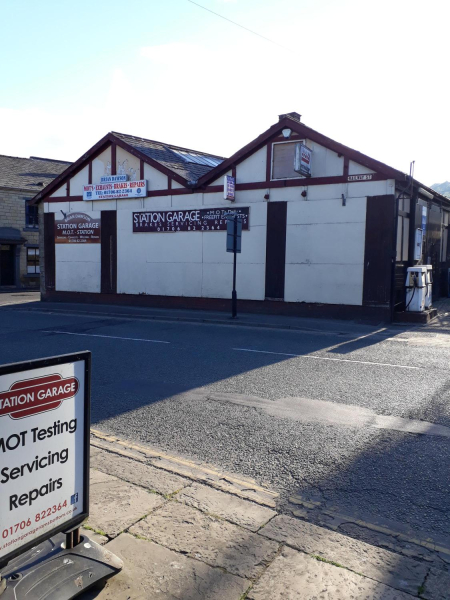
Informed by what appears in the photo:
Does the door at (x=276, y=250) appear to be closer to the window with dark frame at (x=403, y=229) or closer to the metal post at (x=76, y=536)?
the window with dark frame at (x=403, y=229)

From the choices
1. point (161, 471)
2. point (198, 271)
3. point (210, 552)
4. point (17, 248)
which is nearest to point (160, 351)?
point (161, 471)

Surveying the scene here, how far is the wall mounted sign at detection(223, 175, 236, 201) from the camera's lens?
18.0m

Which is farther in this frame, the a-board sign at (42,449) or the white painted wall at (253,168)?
the white painted wall at (253,168)

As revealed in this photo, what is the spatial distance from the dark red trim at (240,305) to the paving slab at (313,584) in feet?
44.0

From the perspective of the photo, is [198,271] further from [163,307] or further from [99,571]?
[99,571]

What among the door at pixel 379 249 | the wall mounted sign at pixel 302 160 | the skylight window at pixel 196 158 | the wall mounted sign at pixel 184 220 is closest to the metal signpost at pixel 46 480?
the door at pixel 379 249

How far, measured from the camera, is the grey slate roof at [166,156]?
2034cm

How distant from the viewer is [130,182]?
20594 millimetres

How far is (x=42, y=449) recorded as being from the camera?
286 centimetres

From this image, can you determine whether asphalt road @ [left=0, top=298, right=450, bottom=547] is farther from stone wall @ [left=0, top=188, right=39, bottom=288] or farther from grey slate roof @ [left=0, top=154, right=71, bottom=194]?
grey slate roof @ [left=0, top=154, right=71, bottom=194]

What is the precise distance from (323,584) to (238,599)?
51 cm

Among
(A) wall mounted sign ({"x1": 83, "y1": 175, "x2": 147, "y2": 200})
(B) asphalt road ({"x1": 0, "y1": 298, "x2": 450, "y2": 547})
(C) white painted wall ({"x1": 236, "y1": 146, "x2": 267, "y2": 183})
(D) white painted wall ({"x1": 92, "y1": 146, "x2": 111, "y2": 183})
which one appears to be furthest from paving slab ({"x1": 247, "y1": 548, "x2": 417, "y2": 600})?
(D) white painted wall ({"x1": 92, "y1": 146, "x2": 111, "y2": 183})

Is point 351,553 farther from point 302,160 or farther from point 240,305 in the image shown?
point 240,305

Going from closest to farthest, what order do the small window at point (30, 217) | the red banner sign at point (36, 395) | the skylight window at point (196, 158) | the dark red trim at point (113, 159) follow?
the red banner sign at point (36, 395), the dark red trim at point (113, 159), the skylight window at point (196, 158), the small window at point (30, 217)
